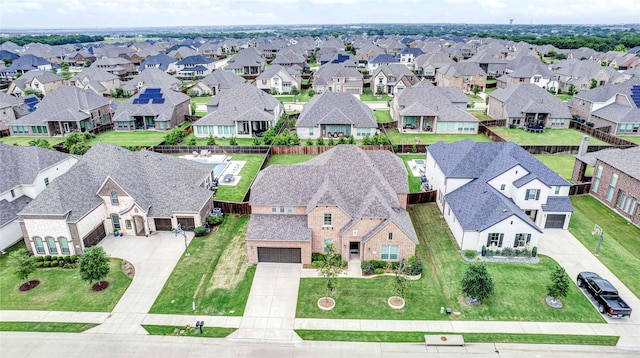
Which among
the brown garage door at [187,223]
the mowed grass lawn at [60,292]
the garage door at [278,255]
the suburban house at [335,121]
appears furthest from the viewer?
the suburban house at [335,121]

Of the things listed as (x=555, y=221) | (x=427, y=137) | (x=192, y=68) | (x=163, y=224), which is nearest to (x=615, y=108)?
(x=427, y=137)

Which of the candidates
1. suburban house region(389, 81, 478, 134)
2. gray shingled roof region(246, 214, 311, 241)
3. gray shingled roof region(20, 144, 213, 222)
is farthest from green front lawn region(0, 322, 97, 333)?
suburban house region(389, 81, 478, 134)

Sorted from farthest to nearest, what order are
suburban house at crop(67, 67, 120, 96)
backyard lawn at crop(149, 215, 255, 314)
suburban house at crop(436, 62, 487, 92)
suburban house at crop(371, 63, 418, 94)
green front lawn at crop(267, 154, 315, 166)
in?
suburban house at crop(436, 62, 487, 92) < suburban house at crop(371, 63, 418, 94) < suburban house at crop(67, 67, 120, 96) < green front lawn at crop(267, 154, 315, 166) < backyard lawn at crop(149, 215, 255, 314)

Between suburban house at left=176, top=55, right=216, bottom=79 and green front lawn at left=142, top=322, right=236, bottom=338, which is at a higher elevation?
suburban house at left=176, top=55, right=216, bottom=79

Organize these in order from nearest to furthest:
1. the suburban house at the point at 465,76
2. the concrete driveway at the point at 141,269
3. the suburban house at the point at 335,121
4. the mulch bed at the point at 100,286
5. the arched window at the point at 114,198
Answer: the concrete driveway at the point at 141,269 → the mulch bed at the point at 100,286 → the arched window at the point at 114,198 → the suburban house at the point at 335,121 → the suburban house at the point at 465,76

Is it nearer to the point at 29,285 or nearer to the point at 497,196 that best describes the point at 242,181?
the point at 29,285

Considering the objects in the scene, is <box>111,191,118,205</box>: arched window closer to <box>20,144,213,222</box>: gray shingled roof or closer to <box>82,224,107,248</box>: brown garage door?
<box>20,144,213,222</box>: gray shingled roof

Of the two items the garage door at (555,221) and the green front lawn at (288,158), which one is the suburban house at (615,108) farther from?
the green front lawn at (288,158)

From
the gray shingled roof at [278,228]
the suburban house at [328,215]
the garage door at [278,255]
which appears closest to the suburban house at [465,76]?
the suburban house at [328,215]
